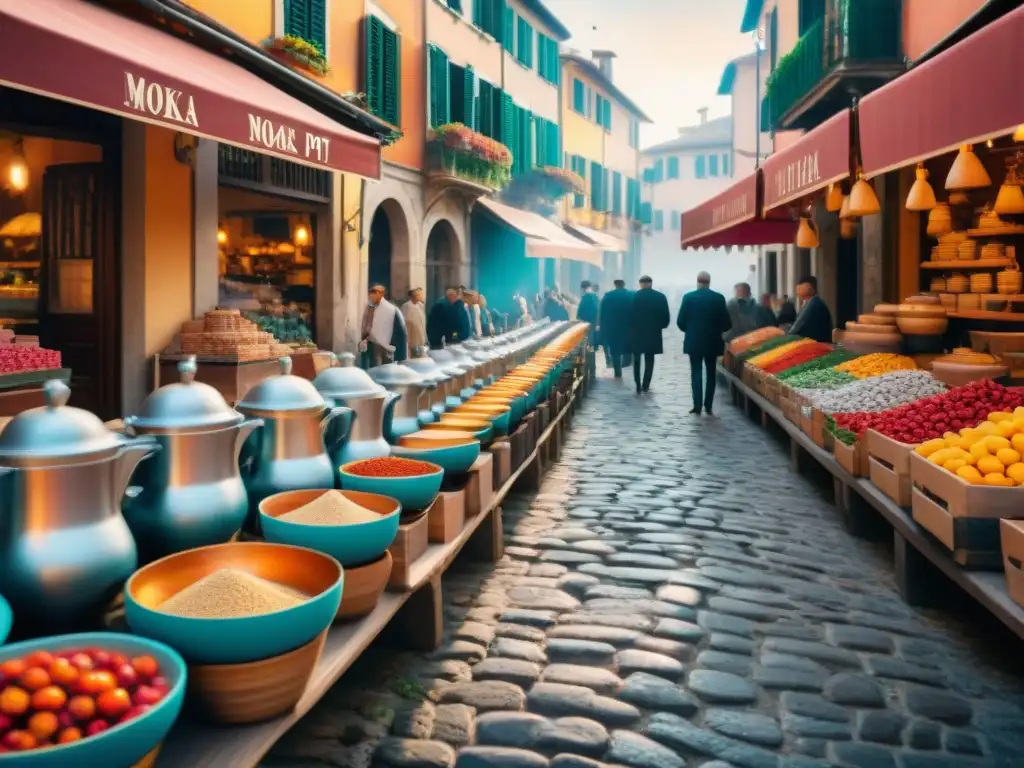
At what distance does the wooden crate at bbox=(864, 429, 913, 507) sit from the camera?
467 centimetres

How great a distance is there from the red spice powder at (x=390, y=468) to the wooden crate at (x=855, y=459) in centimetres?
312

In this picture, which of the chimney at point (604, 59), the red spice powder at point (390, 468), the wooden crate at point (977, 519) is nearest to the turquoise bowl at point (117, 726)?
the red spice powder at point (390, 468)

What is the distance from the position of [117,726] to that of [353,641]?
3.37ft

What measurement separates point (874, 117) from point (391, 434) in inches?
137

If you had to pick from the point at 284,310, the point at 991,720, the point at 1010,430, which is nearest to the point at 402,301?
the point at 284,310

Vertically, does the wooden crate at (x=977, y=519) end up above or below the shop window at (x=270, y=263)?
below

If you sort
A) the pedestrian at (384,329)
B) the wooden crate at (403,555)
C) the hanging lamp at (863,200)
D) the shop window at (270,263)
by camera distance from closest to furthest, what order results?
the wooden crate at (403,555), the hanging lamp at (863,200), the pedestrian at (384,329), the shop window at (270,263)

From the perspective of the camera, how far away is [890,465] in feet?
16.6

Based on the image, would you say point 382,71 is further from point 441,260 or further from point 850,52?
point 850,52

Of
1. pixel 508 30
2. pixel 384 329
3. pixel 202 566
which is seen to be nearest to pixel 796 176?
pixel 384 329

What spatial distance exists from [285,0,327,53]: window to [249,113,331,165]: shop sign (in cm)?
481

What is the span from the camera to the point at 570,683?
3.42m

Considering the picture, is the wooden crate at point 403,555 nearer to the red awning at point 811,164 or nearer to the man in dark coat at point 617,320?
the red awning at point 811,164

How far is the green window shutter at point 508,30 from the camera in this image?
20.5 m
